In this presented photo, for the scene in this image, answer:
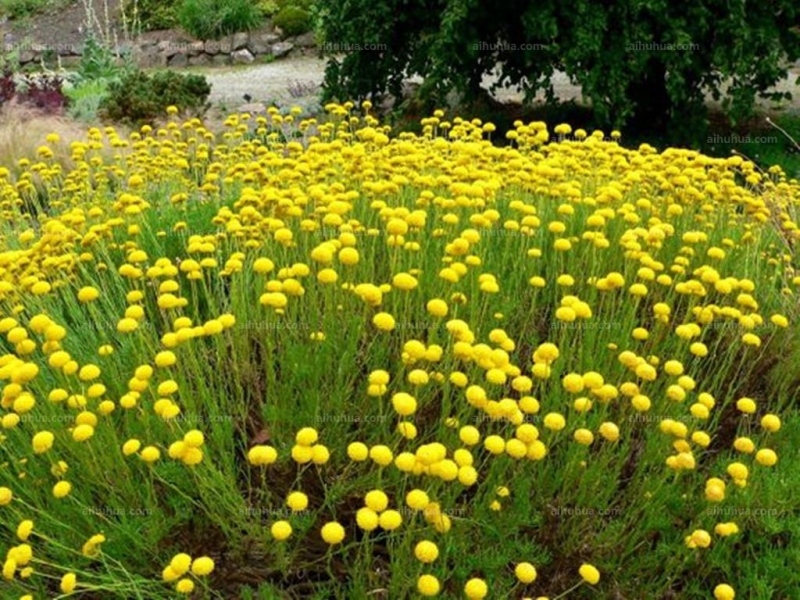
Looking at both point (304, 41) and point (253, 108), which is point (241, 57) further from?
point (253, 108)

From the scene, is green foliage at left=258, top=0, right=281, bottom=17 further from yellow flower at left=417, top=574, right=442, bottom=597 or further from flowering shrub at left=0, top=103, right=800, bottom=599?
yellow flower at left=417, top=574, right=442, bottom=597

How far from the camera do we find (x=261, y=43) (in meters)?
17.4

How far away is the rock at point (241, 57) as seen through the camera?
674 inches

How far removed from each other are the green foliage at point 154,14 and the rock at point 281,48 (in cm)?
283

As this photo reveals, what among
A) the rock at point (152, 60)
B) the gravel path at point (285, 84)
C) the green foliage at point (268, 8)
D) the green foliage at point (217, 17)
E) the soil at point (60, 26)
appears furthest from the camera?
the soil at point (60, 26)

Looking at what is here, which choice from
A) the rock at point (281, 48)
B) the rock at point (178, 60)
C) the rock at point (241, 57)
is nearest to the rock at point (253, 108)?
the rock at point (241, 57)

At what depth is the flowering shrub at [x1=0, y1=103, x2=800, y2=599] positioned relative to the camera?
215 centimetres

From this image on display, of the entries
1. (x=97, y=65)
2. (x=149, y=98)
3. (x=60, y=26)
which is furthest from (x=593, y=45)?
(x=60, y=26)

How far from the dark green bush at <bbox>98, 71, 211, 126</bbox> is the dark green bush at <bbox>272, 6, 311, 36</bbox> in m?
7.57

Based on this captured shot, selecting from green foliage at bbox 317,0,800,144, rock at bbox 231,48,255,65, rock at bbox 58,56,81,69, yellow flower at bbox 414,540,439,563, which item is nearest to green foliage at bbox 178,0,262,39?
rock at bbox 231,48,255,65

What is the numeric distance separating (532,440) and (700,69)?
804cm

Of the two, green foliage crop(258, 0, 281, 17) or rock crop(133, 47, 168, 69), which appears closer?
rock crop(133, 47, 168, 69)

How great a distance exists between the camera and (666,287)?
3727mm

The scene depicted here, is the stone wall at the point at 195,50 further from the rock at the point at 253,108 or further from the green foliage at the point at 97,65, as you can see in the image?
the rock at the point at 253,108
